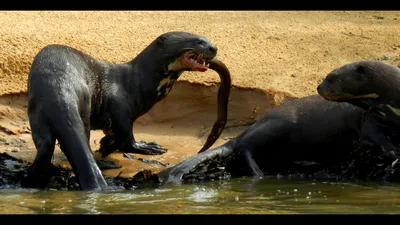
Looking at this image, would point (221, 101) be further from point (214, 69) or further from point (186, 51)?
point (186, 51)

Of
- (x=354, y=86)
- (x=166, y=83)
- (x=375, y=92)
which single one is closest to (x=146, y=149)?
(x=166, y=83)

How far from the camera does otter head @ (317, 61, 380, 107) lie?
8406 millimetres

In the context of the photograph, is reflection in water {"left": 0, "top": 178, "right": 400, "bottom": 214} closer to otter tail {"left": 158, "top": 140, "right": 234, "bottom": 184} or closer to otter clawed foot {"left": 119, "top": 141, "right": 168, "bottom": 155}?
otter tail {"left": 158, "top": 140, "right": 234, "bottom": 184}

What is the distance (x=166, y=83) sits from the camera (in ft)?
29.5

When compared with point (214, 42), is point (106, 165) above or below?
below

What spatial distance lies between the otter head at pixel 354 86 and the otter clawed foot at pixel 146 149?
58.8 inches

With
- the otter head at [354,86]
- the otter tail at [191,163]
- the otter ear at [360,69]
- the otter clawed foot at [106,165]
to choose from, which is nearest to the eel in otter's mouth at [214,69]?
the otter tail at [191,163]

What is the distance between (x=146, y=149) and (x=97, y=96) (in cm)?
79

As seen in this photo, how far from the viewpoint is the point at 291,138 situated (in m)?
8.58

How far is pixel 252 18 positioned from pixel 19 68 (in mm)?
2903

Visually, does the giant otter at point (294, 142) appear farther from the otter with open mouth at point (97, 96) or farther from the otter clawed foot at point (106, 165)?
the otter clawed foot at point (106, 165)

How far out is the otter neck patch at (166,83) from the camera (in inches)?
352

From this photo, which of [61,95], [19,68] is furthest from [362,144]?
[19,68]

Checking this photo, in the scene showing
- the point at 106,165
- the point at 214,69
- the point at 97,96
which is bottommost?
the point at 106,165
